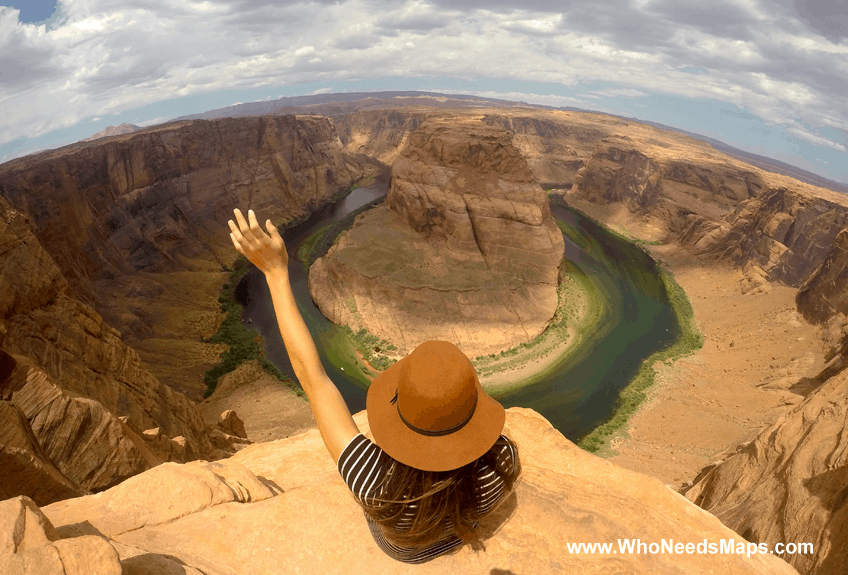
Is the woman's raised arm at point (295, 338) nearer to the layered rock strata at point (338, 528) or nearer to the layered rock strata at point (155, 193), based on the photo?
the layered rock strata at point (338, 528)

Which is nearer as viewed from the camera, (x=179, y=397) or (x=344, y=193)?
(x=179, y=397)

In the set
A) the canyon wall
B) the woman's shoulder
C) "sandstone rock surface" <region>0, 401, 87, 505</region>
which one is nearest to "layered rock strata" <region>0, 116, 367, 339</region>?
the canyon wall

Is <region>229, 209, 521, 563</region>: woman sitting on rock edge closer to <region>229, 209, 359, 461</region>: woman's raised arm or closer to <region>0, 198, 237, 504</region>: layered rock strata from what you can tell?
<region>229, 209, 359, 461</region>: woman's raised arm

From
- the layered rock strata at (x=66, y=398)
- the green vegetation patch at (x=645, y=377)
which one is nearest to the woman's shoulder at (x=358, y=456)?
the layered rock strata at (x=66, y=398)

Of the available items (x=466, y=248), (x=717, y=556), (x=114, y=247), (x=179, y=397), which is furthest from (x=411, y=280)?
(x=717, y=556)

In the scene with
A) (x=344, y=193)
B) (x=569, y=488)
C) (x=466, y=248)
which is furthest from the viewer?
(x=344, y=193)

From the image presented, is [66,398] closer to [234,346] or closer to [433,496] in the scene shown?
[433,496]

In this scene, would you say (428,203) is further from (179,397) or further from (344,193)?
(344,193)

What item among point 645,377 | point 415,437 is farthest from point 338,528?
point 645,377
